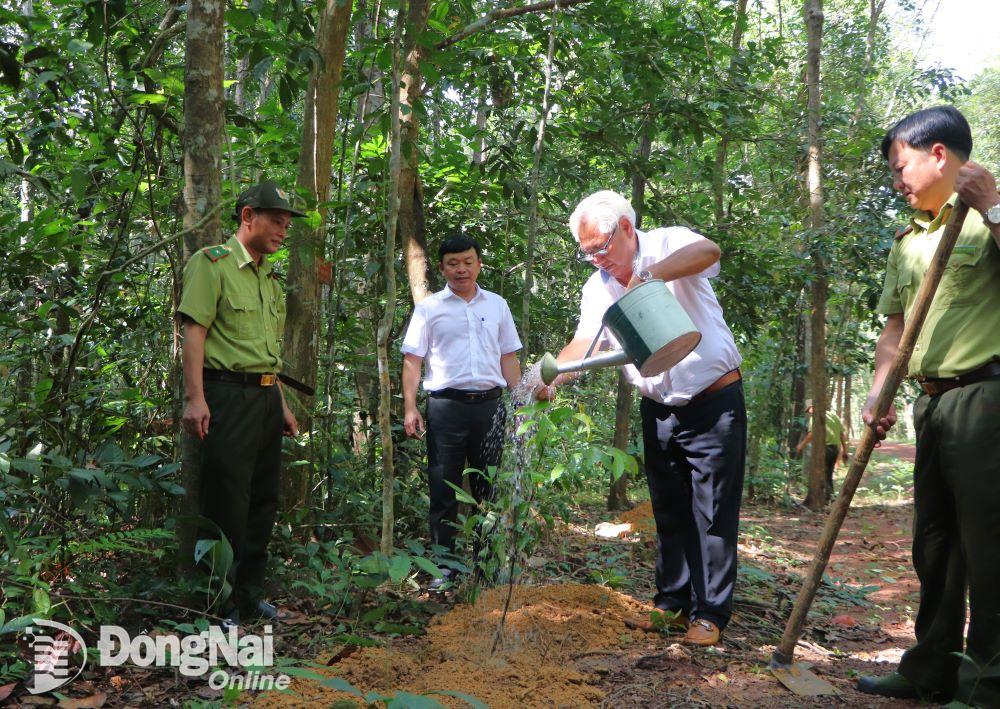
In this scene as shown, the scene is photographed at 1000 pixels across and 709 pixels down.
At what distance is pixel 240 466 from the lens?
11.3ft

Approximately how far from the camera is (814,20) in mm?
7855

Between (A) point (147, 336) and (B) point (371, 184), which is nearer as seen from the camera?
(A) point (147, 336)

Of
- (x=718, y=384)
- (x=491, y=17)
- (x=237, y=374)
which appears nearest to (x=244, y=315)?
(x=237, y=374)

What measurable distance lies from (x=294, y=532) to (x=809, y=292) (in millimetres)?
6871

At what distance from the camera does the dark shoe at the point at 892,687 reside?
2805 millimetres

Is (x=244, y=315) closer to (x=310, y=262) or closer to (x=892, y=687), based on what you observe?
(x=310, y=262)

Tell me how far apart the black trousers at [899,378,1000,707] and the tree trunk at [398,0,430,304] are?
3515 mm

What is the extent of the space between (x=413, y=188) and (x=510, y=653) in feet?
11.2

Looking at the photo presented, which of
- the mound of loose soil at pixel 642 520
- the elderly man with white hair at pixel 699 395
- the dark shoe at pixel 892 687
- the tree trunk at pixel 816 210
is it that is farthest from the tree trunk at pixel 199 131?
the tree trunk at pixel 816 210

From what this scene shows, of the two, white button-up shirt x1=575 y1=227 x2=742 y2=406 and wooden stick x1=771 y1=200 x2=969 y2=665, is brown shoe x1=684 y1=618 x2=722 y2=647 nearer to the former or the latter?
wooden stick x1=771 y1=200 x2=969 y2=665

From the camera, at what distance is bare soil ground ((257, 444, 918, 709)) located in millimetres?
2793

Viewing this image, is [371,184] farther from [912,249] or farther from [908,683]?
[908,683]

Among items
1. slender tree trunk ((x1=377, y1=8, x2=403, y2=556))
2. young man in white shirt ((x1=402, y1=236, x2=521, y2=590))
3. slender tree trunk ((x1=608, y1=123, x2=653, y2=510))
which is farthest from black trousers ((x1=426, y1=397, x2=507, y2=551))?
slender tree trunk ((x1=608, y1=123, x2=653, y2=510))

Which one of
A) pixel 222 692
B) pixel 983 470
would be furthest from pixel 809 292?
pixel 222 692
